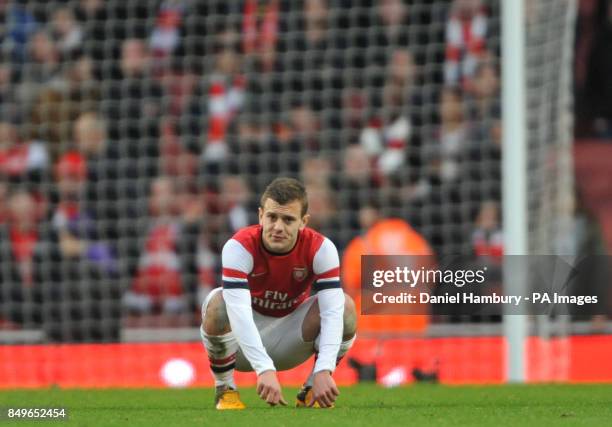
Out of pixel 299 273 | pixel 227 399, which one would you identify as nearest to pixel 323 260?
pixel 299 273

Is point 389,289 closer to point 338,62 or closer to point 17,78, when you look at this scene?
A: point 338,62

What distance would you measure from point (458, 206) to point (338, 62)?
5.09 feet

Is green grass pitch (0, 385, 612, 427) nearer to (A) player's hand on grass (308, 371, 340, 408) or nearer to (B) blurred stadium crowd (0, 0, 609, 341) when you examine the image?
(A) player's hand on grass (308, 371, 340, 408)

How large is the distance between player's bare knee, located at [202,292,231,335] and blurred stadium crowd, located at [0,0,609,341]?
485 centimetres

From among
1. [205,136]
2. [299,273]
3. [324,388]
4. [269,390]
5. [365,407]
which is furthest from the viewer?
[205,136]

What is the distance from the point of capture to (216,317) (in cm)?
582

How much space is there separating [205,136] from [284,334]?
5.59m

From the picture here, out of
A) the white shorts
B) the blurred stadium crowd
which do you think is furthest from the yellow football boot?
the blurred stadium crowd

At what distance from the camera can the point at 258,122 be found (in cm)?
1134

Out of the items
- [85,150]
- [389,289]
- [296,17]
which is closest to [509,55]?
[389,289]

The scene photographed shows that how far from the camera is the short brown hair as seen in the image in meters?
5.55

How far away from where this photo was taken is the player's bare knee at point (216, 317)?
5812 mm

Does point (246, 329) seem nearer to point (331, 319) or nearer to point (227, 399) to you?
point (331, 319)

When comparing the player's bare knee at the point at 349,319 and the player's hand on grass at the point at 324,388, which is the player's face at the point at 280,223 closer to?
the player's bare knee at the point at 349,319
